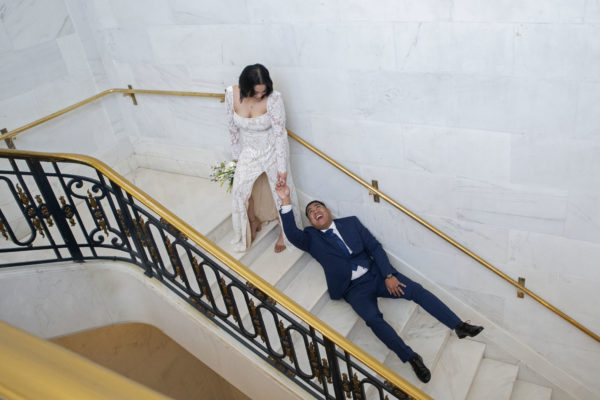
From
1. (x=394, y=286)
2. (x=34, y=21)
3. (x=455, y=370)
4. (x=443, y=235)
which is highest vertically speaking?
(x=34, y=21)

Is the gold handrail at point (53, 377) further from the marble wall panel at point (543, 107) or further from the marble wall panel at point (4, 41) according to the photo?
the marble wall panel at point (4, 41)

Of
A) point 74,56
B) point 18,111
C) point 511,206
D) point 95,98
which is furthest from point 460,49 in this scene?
point 18,111

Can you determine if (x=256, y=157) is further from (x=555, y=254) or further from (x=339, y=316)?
(x=555, y=254)

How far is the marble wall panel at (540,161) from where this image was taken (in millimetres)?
3678

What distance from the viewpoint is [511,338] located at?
4738 millimetres

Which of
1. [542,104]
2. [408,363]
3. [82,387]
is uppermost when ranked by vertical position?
[82,387]

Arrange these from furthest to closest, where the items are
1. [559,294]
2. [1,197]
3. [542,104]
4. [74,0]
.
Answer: [74,0], [1,197], [559,294], [542,104]

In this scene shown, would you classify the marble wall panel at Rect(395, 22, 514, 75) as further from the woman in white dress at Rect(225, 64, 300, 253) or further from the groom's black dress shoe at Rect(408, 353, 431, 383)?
the groom's black dress shoe at Rect(408, 353, 431, 383)

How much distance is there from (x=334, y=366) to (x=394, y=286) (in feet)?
5.62

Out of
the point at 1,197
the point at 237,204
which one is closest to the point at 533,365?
the point at 237,204

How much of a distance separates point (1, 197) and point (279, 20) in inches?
122

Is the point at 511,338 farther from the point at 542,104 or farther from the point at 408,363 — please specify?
the point at 542,104

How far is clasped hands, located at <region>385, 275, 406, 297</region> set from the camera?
15.3 ft

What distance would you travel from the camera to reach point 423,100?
3988mm
